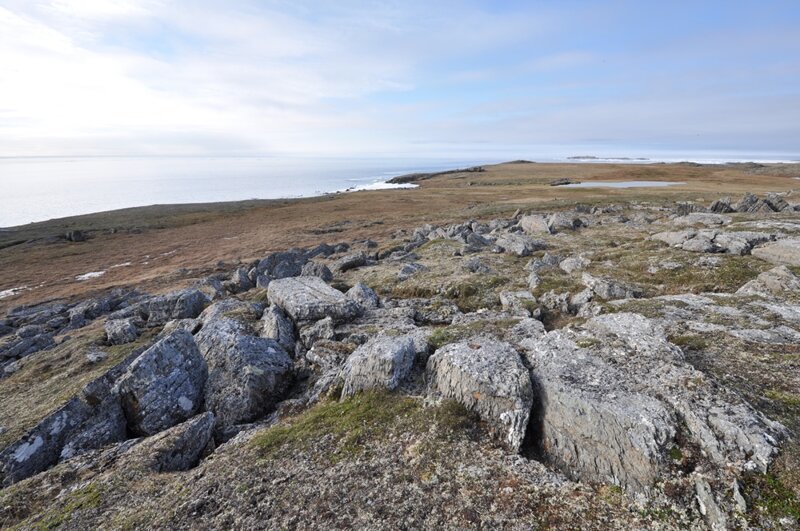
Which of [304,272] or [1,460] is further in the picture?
[304,272]

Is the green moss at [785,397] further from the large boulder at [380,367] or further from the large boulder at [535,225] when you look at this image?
the large boulder at [535,225]

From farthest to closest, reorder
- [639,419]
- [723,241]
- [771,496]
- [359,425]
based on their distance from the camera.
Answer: [723,241] < [359,425] < [639,419] < [771,496]

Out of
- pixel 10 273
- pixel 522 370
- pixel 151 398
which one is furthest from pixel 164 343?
pixel 10 273

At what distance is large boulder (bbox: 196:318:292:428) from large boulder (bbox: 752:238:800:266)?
1010 inches

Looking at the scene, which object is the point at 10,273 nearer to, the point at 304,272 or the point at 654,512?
the point at 304,272

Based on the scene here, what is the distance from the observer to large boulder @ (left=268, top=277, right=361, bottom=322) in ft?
62.8

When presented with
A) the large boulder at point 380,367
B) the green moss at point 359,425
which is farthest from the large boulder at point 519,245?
the green moss at point 359,425

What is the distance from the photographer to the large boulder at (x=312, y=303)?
19156mm

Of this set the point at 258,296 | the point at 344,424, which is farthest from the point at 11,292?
the point at 344,424

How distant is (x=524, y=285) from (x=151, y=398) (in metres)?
19.0

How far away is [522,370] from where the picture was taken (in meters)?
11.0

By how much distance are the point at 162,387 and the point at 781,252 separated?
30.6 m

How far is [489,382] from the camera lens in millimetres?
10805

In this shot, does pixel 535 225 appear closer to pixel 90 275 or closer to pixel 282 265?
pixel 282 265
